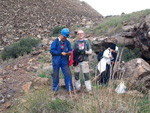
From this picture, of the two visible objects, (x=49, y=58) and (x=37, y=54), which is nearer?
(x=49, y=58)

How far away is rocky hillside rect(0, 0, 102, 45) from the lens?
1358 centimetres

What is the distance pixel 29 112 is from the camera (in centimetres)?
254

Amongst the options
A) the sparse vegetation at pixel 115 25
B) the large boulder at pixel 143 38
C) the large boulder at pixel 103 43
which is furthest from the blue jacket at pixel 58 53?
the sparse vegetation at pixel 115 25

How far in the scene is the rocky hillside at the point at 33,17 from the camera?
13.6m

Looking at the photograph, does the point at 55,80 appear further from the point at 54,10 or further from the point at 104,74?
the point at 54,10

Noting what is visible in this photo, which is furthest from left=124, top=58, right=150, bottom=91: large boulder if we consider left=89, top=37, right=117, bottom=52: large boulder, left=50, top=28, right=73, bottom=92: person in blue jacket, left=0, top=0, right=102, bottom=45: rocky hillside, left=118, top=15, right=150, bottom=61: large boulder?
left=0, top=0, right=102, bottom=45: rocky hillside

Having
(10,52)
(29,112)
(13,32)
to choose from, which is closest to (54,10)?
(13,32)

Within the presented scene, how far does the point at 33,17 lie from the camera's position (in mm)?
15891

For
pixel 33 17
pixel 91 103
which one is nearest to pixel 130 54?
pixel 91 103

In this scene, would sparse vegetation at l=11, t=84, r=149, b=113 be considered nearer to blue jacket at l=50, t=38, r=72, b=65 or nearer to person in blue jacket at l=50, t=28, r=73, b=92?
person in blue jacket at l=50, t=28, r=73, b=92

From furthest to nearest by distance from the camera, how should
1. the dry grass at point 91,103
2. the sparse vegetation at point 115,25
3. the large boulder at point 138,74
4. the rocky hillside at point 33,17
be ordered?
the rocky hillside at point 33,17
the sparse vegetation at point 115,25
the large boulder at point 138,74
the dry grass at point 91,103

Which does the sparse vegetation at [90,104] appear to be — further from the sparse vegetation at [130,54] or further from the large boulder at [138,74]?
the sparse vegetation at [130,54]

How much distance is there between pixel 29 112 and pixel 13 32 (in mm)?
12372

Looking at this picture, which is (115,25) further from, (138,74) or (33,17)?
(33,17)
